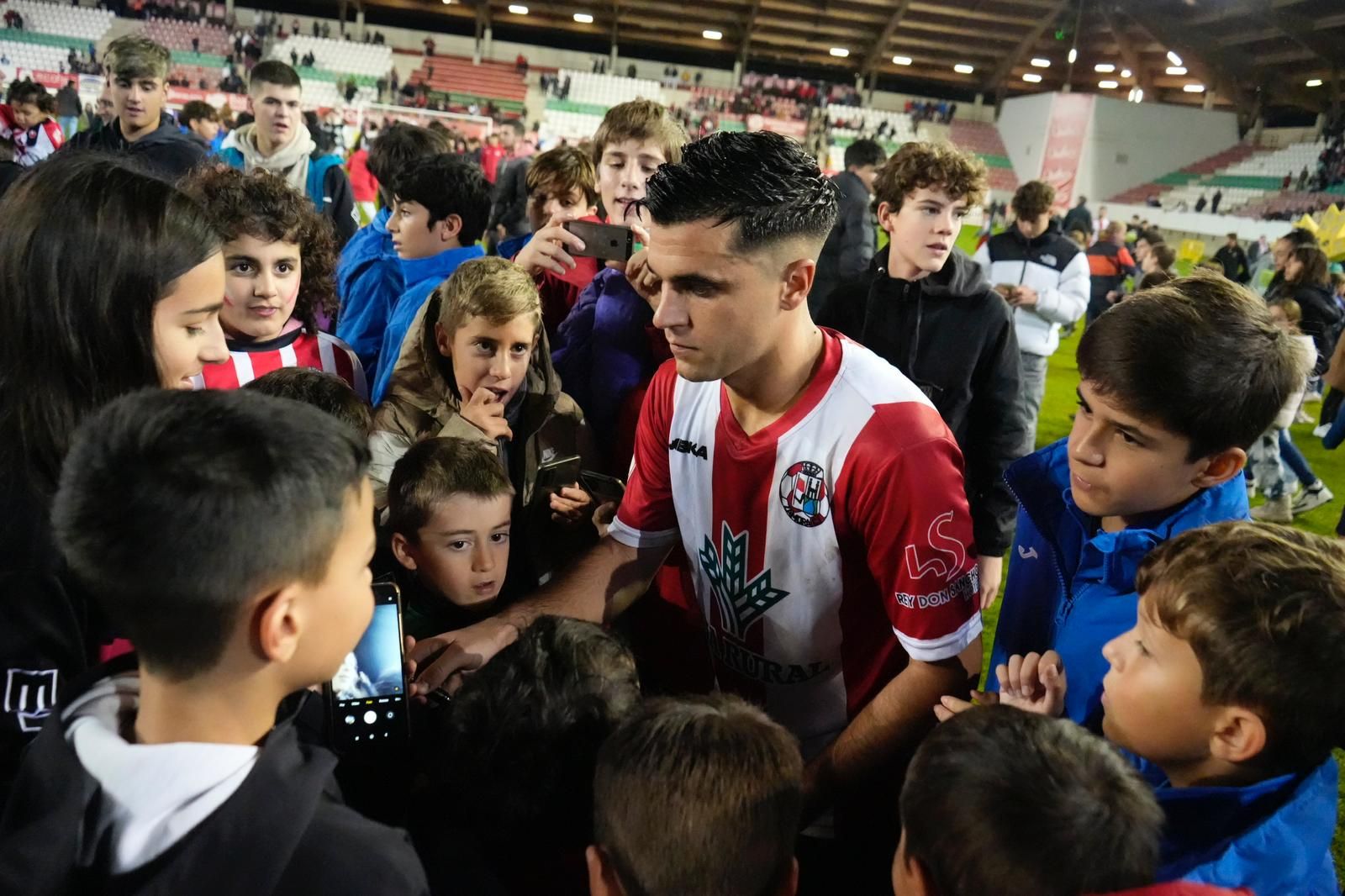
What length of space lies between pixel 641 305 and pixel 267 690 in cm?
201

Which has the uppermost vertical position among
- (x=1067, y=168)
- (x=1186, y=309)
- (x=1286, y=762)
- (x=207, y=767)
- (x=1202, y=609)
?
(x=1067, y=168)

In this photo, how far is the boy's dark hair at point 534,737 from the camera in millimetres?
1396

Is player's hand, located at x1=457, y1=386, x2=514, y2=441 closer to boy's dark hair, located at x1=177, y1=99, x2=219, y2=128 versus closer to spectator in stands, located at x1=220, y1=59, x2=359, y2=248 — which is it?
spectator in stands, located at x1=220, y1=59, x2=359, y2=248

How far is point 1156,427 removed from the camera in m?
1.73

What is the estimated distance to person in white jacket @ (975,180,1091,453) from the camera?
5.58m

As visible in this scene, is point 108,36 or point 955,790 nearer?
point 955,790

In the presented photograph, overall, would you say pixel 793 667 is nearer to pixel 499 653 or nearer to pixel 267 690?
pixel 499 653

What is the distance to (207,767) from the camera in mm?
1023

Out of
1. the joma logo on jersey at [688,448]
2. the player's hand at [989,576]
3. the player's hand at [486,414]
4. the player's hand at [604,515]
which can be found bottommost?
the player's hand at [989,576]

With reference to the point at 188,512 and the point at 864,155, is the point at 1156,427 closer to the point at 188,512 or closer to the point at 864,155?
the point at 188,512

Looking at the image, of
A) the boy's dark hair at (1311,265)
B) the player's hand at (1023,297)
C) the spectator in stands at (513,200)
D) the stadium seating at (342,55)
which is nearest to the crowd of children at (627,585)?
the player's hand at (1023,297)

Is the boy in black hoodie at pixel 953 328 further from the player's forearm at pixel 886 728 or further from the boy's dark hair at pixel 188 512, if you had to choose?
the boy's dark hair at pixel 188 512

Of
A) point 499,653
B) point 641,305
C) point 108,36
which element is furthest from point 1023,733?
point 108,36

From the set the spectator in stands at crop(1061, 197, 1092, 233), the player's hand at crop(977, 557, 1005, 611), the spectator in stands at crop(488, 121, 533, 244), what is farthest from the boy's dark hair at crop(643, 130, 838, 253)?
the spectator in stands at crop(1061, 197, 1092, 233)
